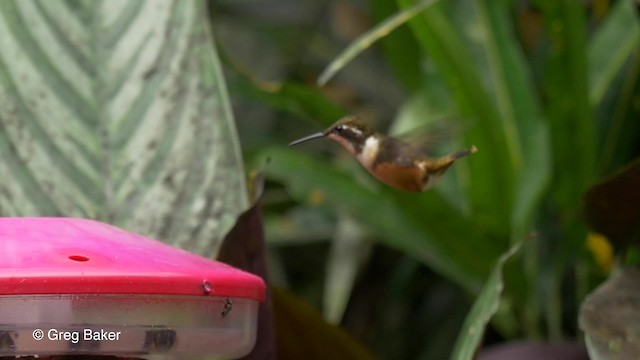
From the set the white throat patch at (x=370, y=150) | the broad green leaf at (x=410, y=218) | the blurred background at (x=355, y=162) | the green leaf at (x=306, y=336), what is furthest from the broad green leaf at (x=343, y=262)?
the white throat patch at (x=370, y=150)

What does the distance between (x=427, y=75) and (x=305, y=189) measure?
19 cm

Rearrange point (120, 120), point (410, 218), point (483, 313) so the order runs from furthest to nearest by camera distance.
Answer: point (410, 218) → point (120, 120) → point (483, 313)

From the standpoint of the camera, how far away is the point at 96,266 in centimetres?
42

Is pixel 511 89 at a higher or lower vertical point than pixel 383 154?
lower

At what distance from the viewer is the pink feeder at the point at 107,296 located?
0.41 meters

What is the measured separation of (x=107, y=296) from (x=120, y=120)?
1.13 feet

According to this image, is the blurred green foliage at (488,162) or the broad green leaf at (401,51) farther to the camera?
the broad green leaf at (401,51)

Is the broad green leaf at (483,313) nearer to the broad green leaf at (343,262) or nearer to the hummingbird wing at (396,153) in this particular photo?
the hummingbird wing at (396,153)

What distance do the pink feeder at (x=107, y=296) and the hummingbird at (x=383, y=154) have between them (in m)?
0.20

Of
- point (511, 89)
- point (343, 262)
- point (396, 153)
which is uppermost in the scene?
point (396, 153)

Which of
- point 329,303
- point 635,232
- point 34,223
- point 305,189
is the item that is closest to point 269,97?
point 305,189

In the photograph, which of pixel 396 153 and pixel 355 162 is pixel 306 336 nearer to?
pixel 396 153

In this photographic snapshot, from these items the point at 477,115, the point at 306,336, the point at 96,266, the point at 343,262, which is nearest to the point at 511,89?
the point at 477,115

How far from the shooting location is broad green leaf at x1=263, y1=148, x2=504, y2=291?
43.1 inches
